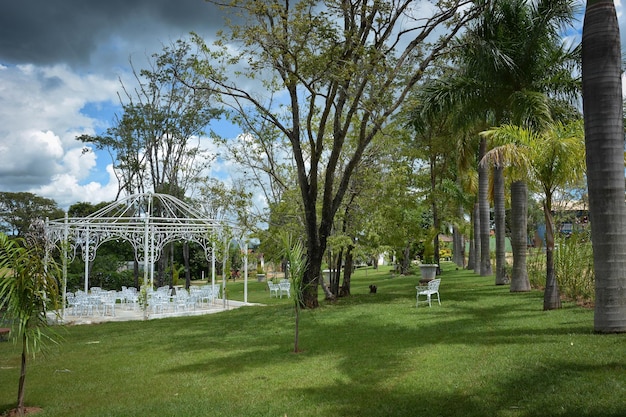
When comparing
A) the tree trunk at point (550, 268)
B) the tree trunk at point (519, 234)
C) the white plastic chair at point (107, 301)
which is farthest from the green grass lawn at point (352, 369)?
the white plastic chair at point (107, 301)

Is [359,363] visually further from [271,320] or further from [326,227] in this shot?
[326,227]

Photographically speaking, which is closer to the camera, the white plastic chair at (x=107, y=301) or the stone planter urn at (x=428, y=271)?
the white plastic chair at (x=107, y=301)

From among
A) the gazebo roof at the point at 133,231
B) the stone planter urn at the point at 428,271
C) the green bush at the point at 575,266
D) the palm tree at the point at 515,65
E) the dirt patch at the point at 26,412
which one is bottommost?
the dirt patch at the point at 26,412

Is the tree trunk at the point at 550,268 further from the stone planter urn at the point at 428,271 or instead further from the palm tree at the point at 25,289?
the stone planter urn at the point at 428,271

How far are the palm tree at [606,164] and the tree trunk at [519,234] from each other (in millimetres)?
8051

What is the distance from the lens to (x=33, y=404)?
22.3 feet

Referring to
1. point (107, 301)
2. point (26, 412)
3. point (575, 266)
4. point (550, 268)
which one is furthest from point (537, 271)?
point (26, 412)

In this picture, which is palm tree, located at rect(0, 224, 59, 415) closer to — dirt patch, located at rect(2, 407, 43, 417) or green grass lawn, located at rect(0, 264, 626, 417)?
dirt patch, located at rect(2, 407, 43, 417)

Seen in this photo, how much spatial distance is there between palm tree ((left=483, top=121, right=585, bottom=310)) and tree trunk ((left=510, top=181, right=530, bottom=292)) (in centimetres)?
458

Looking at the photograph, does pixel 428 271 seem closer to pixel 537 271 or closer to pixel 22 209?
pixel 537 271

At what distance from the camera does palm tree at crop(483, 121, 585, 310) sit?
34.9 feet

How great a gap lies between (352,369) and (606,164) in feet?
17.0

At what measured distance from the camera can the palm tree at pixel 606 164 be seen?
26.9 ft

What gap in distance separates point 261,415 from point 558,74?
51.0 ft
